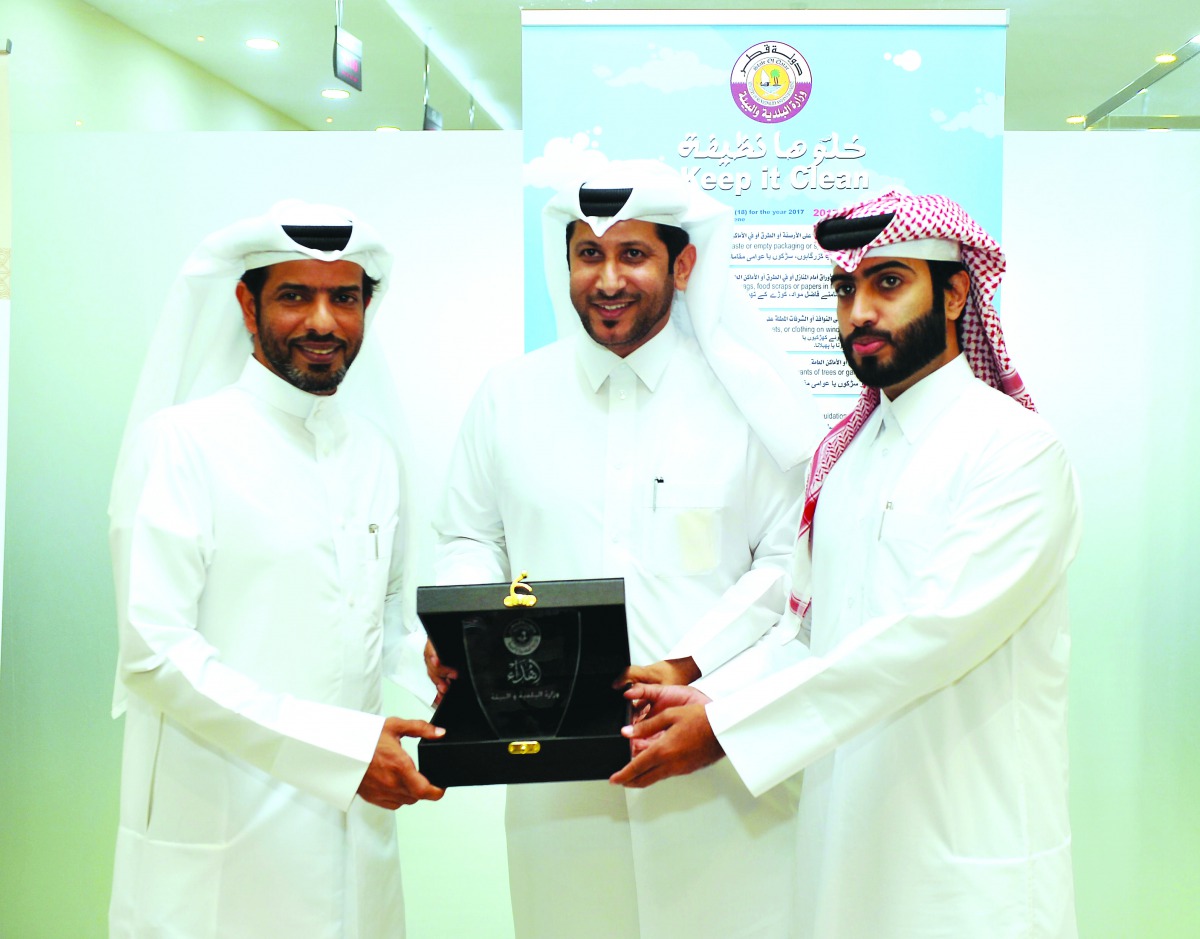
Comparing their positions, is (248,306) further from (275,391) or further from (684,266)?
(684,266)

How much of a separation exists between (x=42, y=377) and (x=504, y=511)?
2.23 metres

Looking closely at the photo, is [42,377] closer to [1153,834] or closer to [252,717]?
[252,717]

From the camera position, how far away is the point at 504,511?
2643 mm

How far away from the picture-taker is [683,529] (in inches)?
97.9

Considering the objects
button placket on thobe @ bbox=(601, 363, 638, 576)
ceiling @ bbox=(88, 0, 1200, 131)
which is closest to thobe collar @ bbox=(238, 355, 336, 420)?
button placket on thobe @ bbox=(601, 363, 638, 576)

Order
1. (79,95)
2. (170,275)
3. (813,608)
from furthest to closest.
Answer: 1. (79,95)
2. (170,275)
3. (813,608)

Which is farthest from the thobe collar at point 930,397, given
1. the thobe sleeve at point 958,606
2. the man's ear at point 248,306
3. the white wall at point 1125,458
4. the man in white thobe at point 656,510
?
the white wall at point 1125,458

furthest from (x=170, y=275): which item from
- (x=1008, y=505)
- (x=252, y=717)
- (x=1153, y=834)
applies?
(x=1153, y=834)

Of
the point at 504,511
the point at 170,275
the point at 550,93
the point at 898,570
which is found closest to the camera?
the point at 898,570

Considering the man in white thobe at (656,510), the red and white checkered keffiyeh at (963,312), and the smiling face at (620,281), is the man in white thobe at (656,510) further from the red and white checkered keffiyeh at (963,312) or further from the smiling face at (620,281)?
the red and white checkered keffiyeh at (963,312)

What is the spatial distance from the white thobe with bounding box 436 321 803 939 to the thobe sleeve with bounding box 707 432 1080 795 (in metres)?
0.36

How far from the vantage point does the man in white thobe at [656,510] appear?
2.43 m

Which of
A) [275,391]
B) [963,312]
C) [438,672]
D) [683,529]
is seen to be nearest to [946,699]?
[683,529]

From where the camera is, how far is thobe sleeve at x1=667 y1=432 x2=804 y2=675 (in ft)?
7.93
